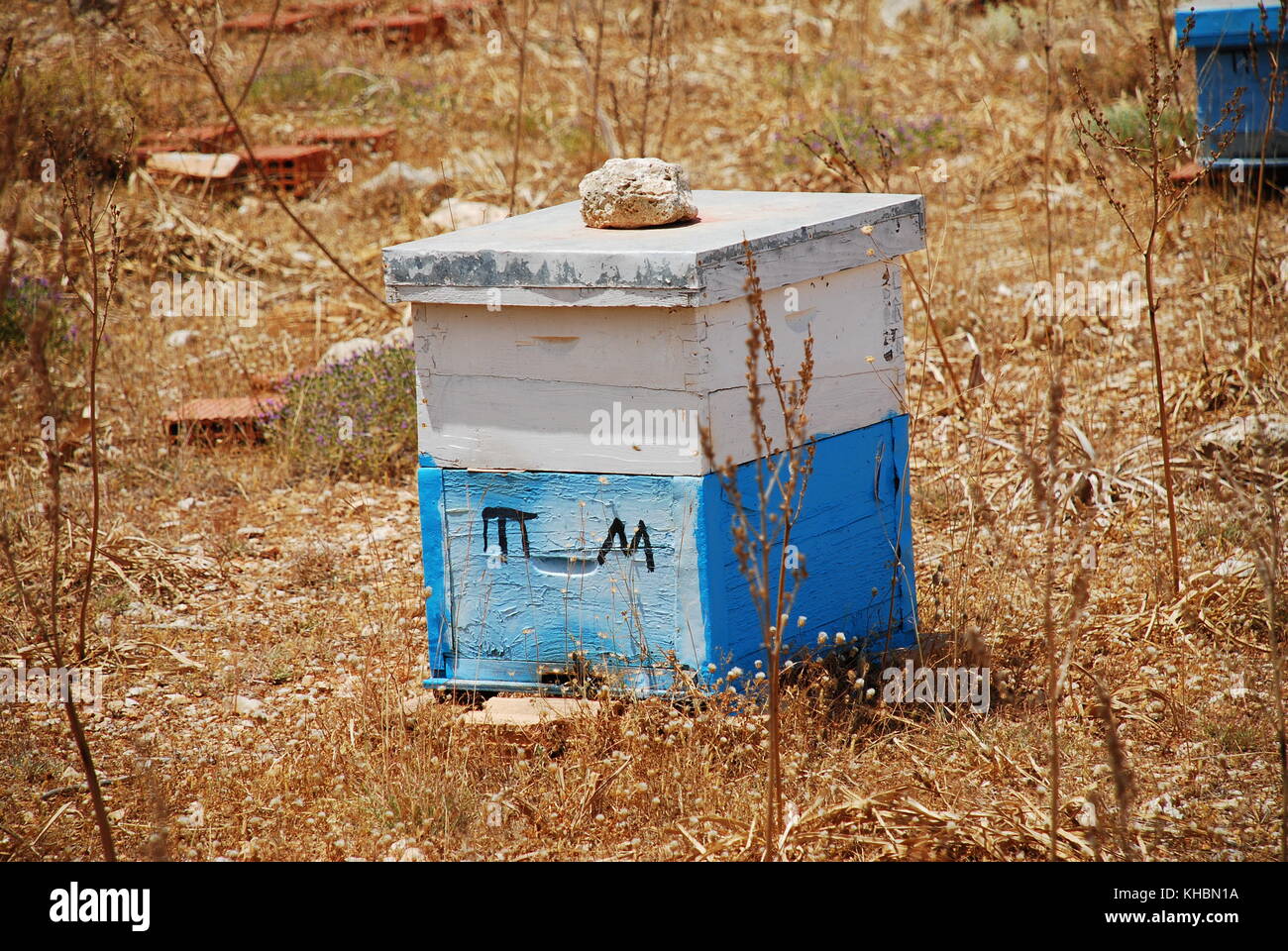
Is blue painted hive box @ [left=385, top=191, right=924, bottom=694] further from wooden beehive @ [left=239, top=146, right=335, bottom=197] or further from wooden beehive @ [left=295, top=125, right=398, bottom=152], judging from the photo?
wooden beehive @ [left=295, top=125, right=398, bottom=152]

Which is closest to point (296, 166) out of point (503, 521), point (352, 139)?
point (352, 139)

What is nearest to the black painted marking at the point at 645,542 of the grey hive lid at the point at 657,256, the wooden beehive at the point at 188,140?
the grey hive lid at the point at 657,256

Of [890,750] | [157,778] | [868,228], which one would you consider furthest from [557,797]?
[868,228]

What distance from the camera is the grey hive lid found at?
2.83m

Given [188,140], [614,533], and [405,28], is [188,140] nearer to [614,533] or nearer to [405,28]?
[405,28]

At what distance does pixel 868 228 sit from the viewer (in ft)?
10.3

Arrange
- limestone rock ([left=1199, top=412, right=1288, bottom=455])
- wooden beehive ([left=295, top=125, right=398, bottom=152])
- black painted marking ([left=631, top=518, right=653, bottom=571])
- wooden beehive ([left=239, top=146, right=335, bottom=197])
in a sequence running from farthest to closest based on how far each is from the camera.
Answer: wooden beehive ([left=295, top=125, right=398, bottom=152])
wooden beehive ([left=239, top=146, right=335, bottom=197])
limestone rock ([left=1199, top=412, right=1288, bottom=455])
black painted marking ([left=631, top=518, right=653, bottom=571])

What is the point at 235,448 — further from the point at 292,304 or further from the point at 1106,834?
the point at 1106,834

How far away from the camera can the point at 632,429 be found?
9.83 feet

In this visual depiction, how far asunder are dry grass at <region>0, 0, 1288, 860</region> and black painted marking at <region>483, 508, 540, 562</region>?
46 centimetres

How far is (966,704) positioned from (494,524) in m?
1.31

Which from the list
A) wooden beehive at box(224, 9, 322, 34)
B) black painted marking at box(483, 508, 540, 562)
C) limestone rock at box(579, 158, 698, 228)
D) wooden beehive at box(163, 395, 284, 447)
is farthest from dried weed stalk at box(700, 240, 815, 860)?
wooden beehive at box(224, 9, 322, 34)

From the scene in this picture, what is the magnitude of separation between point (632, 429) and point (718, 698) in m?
0.67

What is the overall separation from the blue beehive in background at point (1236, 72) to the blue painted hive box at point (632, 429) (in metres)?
3.73
